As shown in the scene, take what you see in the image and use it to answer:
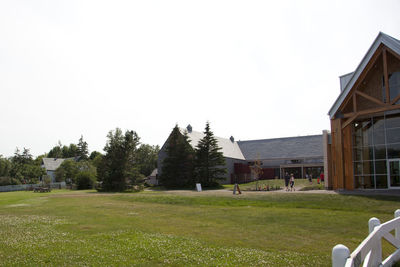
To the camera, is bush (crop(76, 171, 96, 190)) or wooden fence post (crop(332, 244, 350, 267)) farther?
bush (crop(76, 171, 96, 190))

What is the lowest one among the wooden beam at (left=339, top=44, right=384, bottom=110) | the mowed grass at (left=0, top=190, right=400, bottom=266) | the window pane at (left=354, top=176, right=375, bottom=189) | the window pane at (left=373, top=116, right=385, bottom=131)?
the mowed grass at (left=0, top=190, right=400, bottom=266)

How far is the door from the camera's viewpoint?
26469 mm

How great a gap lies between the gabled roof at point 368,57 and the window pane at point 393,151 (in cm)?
549

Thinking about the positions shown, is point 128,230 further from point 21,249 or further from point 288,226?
point 288,226

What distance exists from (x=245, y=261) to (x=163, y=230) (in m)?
4.98

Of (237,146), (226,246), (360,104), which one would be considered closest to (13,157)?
(237,146)

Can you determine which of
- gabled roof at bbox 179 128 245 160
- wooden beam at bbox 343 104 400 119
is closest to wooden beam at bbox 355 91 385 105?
wooden beam at bbox 343 104 400 119

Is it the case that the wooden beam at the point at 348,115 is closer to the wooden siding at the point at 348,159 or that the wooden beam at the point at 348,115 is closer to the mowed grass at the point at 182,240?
the wooden siding at the point at 348,159

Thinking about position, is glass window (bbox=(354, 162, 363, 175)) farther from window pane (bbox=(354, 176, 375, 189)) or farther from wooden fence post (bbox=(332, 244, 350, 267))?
wooden fence post (bbox=(332, 244, 350, 267))

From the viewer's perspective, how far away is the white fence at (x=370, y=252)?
3.61 meters

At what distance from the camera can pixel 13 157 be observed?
99.2 m

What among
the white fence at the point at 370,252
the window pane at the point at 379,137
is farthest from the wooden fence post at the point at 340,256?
the window pane at the point at 379,137

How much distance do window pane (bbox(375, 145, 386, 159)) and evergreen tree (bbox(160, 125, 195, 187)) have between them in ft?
92.4

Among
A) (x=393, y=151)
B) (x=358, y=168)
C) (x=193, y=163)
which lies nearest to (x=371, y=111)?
(x=393, y=151)
